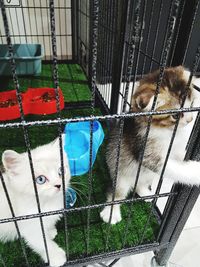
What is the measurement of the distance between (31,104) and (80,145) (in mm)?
547

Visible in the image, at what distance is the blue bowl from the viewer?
1.30 meters

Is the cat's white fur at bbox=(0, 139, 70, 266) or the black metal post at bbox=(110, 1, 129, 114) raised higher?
the black metal post at bbox=(110, 1, 129, 114)

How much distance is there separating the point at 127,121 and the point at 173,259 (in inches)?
27.3

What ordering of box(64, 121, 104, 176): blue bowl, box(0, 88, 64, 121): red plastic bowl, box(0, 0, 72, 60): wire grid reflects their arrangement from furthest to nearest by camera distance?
box(0, 0, 72, 60): wire grid
box(0, 88, 64, 121): red plastic bowl
box(64, 121, 104, 176): blue bowl

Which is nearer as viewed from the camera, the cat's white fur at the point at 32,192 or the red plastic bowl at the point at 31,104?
the cat's white fur at the point at 32,192

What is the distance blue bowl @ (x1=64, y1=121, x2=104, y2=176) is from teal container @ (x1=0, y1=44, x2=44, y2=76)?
43.4 inches

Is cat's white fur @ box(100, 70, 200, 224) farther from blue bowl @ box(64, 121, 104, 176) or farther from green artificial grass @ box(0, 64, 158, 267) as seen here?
blue bowl @ box(64, 121, 104, 176)

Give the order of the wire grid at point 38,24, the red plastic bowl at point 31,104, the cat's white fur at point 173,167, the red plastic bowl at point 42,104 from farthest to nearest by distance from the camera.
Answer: the wire grid at point 38,24
the red plastic bowl at point 42,104
the red plastic bowl at point 31,104
the cat's white fur at point 173,167

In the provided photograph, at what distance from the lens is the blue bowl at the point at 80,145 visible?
1.30 metres

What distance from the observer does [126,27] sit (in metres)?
1.33

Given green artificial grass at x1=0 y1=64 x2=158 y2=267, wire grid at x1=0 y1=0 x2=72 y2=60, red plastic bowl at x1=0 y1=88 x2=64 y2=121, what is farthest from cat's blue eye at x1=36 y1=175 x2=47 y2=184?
wire grid at x1=0 y1=0 x2=72 y2=60

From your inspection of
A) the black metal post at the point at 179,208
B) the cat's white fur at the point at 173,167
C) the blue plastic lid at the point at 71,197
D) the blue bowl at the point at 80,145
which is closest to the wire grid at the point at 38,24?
the blue bowl at the point at 80,145

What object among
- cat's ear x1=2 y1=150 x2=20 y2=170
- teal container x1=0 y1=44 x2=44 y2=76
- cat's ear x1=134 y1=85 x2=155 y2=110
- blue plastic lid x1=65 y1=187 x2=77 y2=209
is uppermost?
cat's ear x1=134 y1=85 x2=155 y2=110

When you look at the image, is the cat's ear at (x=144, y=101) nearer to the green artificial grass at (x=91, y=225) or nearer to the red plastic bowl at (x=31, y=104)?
the green artificial grass at (x=91, y=225)
